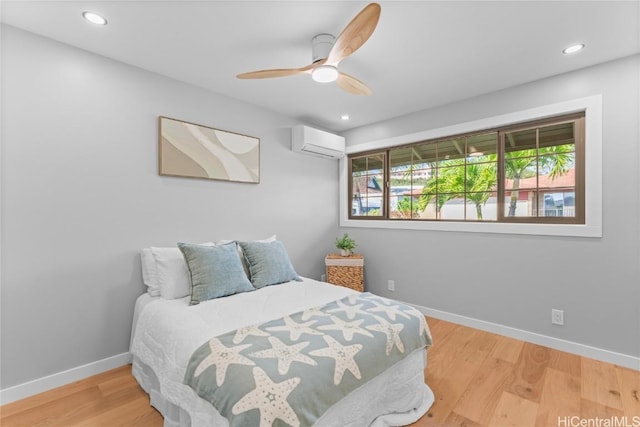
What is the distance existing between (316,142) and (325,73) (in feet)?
5.43

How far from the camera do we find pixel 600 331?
2.42 m

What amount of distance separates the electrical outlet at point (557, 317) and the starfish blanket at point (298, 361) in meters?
1.53

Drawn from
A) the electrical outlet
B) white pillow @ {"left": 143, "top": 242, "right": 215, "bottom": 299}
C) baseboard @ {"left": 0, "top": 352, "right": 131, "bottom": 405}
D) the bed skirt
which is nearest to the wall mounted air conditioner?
white pillow @ {"left": 143, "top": 242, "right": 215, "bottom": 299}

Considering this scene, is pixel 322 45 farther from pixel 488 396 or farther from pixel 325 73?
pixel 488 396

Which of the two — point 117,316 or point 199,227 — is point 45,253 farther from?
point 199,227

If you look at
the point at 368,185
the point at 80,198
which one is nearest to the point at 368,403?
the point at 80,198

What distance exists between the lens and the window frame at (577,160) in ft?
7.90

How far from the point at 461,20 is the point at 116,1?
2105 mm

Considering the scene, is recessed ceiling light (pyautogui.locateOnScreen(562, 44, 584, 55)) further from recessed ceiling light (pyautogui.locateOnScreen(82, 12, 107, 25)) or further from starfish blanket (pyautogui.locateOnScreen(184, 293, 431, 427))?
recessed ceiling light (pyautogui.locateOnScreen(82, 12, 107, 25))

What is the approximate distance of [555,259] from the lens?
262cm

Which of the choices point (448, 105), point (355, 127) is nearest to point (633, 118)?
point (448, 105)

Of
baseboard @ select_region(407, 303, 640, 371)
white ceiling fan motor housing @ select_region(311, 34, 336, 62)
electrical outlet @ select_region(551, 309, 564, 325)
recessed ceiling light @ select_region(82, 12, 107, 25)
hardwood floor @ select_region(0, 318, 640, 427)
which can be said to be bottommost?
hardwood floor @ select_region(0, 318, 640, 427)

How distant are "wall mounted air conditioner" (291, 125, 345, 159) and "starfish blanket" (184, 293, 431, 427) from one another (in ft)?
7.29

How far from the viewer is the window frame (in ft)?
7.90
